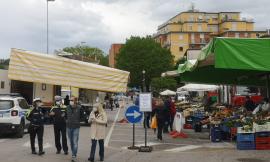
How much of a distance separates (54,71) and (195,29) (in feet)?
368

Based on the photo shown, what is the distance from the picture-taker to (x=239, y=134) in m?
15.4

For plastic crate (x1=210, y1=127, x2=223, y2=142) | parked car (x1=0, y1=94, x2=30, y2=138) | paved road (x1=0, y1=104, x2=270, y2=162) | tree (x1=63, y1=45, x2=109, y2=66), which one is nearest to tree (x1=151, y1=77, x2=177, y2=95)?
tree (x1=63, y1=45, x2=109, y2=66)

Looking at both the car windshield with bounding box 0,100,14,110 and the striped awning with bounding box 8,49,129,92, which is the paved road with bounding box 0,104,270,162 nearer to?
the car windshield with bounding box 0,100,14,110

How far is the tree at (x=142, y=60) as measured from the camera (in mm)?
100500

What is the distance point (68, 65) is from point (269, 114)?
1557cm

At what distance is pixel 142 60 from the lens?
10088cm

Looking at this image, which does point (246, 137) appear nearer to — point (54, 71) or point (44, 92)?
point (54, 71)

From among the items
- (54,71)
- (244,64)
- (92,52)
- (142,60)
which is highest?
(92,52)

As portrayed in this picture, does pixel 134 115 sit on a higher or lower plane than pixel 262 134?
higher

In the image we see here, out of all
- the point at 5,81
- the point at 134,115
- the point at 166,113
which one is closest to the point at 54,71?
the point at 5,81

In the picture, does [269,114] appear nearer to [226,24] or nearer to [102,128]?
[102,128]

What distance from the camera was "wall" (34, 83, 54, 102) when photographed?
102ft

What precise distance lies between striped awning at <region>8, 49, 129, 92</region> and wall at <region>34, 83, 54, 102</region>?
2.16 meters

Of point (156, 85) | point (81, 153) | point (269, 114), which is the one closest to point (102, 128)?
point (81, 153)
